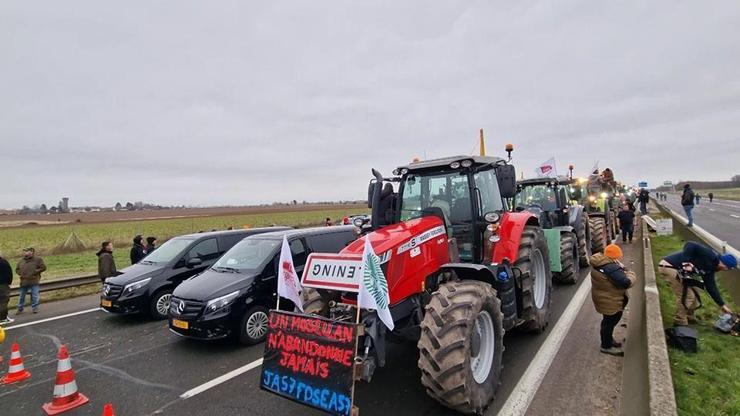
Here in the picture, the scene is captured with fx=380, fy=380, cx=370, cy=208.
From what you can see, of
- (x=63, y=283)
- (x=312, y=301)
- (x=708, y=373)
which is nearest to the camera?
(x=708, y=373)

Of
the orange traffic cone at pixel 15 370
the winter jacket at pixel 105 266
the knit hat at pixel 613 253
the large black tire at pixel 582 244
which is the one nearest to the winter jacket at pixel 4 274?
the winter jacket at pixel 105 266

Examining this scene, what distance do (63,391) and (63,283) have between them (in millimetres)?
8151

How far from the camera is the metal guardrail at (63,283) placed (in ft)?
32.2

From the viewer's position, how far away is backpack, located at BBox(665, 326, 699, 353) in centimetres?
444

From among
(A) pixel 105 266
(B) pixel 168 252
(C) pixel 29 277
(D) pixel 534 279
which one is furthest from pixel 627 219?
(C) pixel 29 277

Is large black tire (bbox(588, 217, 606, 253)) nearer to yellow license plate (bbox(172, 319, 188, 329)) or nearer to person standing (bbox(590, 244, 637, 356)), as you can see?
person standing (bbox(590, 244, 637, 356))

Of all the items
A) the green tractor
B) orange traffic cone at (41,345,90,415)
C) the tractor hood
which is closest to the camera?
the tractor hood

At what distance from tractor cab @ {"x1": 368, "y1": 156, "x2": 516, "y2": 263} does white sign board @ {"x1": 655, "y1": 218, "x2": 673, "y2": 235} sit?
1218 centimetres

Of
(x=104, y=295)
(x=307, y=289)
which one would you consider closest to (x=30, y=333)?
(x=104, y=295)

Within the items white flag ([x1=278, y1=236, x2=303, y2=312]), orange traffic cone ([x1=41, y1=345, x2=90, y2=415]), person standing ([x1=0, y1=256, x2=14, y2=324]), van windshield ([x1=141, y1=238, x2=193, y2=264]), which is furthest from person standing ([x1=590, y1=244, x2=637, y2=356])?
person standing ([x1=0, y1=256, x2=14, y2=324])

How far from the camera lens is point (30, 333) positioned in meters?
7.20

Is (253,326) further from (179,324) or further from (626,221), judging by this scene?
(626,221)

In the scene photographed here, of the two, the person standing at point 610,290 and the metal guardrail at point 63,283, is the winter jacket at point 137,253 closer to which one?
the metal guardrail at point 63,283

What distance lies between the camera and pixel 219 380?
470cm
